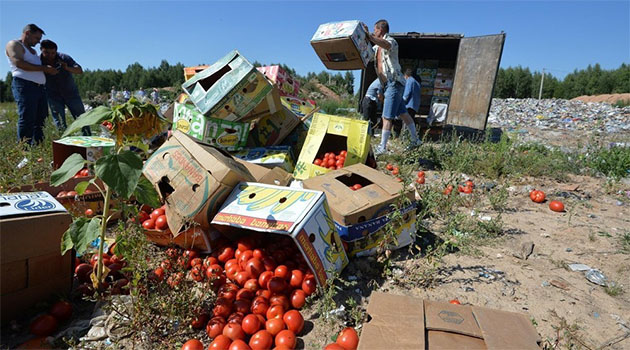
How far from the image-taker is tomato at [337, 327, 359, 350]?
1.73 metres

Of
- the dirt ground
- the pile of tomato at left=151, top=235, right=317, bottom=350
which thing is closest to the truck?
the dirt ground

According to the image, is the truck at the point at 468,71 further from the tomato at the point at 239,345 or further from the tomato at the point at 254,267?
the tomato at the point at 239,345

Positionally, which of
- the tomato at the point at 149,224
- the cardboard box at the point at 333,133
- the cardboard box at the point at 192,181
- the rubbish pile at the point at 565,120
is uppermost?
the rubbish pile at the point at 565,120

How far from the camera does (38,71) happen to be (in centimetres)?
491

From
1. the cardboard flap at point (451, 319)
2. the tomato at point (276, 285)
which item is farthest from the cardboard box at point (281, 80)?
the cardboard flap at point (451, 319)

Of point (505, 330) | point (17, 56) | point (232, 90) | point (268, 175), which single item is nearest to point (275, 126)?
point (232, 90)

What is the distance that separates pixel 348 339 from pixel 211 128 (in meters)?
2.59

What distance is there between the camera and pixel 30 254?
1.92 m

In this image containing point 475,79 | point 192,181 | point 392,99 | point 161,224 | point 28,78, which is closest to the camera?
point 192,181

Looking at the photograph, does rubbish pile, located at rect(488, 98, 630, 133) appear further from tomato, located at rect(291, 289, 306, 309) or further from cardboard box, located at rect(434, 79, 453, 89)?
tomato, located at rect(291, 289, 306, 309)

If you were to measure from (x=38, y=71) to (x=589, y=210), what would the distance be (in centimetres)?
749

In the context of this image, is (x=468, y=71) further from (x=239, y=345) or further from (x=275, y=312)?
(x=239, y=345)

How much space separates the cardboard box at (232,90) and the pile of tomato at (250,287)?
1557 mm

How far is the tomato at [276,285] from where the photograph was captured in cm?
212
